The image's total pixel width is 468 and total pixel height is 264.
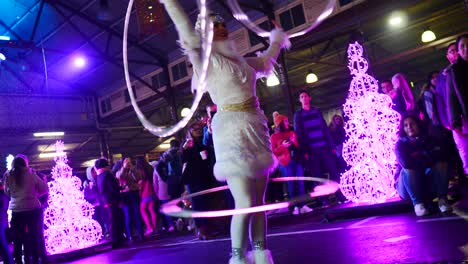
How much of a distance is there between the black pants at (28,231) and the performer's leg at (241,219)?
185 inches

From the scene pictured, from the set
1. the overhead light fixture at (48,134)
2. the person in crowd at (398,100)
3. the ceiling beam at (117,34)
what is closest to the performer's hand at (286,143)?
the person in crowd at (398,100)

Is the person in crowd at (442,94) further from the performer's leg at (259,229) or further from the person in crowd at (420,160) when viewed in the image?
the performer's leg at (259,229)

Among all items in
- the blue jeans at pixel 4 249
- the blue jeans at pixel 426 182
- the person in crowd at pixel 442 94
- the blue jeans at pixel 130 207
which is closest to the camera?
the blue jeans at pixel 426 182

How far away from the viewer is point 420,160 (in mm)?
4445

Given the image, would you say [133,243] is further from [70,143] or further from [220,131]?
[70,143]

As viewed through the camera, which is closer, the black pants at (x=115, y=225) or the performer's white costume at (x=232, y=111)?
the performer's white costume at (x=232, y=111)

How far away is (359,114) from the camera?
5.52 metres

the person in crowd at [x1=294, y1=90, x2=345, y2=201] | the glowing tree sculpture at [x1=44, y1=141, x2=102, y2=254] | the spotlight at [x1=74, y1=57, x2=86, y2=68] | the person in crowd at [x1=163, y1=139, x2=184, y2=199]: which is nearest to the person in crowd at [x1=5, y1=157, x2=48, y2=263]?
the glowing tree sculpture at [x1=44, y1=141, x2=102, y2=254]

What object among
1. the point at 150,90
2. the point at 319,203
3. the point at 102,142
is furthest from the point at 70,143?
the point at 319,203

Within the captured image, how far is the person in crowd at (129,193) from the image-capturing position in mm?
8297

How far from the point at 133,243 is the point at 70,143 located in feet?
32.4

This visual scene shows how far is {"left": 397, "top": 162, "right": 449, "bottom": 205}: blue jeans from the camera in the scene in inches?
170

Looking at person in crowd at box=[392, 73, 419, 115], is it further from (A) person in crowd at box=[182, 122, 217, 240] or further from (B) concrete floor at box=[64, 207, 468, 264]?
(A) person in crowd at box=[182, 122, 217, 240]

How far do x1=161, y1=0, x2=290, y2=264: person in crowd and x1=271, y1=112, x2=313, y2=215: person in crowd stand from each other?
394 centimetres
